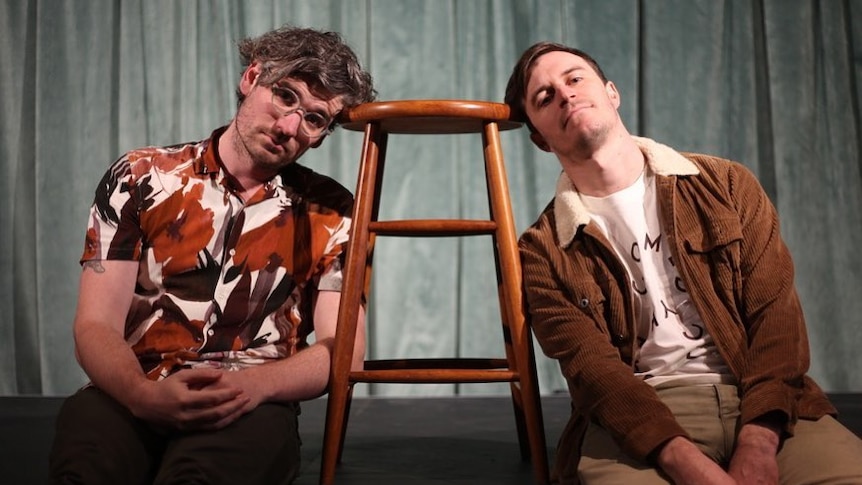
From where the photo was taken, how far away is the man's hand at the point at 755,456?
132 centimetres

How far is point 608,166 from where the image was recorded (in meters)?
1.66

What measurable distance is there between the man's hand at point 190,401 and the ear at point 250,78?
65 cm

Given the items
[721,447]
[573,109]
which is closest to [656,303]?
[721,447]

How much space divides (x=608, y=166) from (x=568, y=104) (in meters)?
0.14

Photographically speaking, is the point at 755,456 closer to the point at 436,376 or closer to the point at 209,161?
the point at 436,376

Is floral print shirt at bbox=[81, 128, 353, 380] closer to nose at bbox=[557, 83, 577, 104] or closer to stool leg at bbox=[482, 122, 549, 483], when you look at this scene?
stool leg at bbox=[482, 122, 549, 483]

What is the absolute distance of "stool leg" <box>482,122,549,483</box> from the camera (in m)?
1.71

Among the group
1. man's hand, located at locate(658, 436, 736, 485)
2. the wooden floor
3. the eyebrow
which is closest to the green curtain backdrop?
the wooden floor

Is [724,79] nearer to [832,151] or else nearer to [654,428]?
[832,151]

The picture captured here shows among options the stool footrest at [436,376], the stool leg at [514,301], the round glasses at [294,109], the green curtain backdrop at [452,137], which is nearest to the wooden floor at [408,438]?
the stool leg at [514,301]

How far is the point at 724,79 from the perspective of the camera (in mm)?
3404

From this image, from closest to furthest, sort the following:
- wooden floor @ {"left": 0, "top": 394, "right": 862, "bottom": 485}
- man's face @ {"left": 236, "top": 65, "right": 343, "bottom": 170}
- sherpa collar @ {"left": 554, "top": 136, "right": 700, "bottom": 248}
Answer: sherpa collar @ {"left": 554, "top": 136, "right": 700, "bottom": 248} → man's face @ {"left": 236, "top": 65, "right": 343, "bottom": 170} → wooden floor @ {"left": 0, "top": 394, "right": 862, "bottom": 485}

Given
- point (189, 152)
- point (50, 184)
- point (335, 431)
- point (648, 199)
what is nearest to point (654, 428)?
point (648, 199)

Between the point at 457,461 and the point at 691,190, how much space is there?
81 cm
